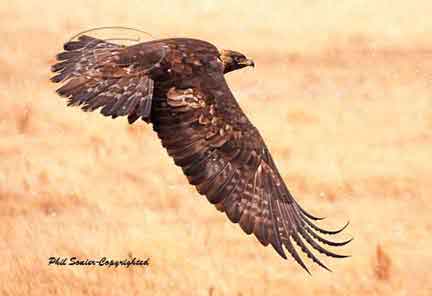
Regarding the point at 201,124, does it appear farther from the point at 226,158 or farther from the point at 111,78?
the point at 111,78

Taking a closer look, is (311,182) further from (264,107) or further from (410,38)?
(410,38)

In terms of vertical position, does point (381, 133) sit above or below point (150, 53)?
below

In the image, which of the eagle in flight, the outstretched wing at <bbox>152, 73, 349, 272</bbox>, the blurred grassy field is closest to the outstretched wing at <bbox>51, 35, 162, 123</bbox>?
the eagle in flight

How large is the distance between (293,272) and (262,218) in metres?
3.17

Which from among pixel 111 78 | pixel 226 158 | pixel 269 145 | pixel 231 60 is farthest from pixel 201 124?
pixel 269 145

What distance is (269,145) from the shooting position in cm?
2022

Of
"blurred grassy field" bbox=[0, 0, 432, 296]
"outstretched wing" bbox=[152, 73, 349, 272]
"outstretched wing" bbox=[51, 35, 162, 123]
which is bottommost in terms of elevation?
"blurred grassy field" bbox=[0, 0, 432, 296]

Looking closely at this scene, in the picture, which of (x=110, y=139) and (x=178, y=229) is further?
(x=110, y=139)

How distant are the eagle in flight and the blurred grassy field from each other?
252cm

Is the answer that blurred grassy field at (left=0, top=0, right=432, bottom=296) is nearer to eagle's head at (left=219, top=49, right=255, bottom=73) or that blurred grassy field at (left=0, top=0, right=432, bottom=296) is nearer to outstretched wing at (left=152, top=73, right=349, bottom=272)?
eagle's head at (left=219, top=49, right=255, bottom=73)

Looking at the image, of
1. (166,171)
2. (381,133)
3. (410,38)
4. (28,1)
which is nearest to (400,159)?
(381,133)

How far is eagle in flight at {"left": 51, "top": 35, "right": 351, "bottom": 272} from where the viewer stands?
14.9 metres

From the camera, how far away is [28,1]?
24750mm

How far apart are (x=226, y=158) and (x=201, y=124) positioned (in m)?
0.37
